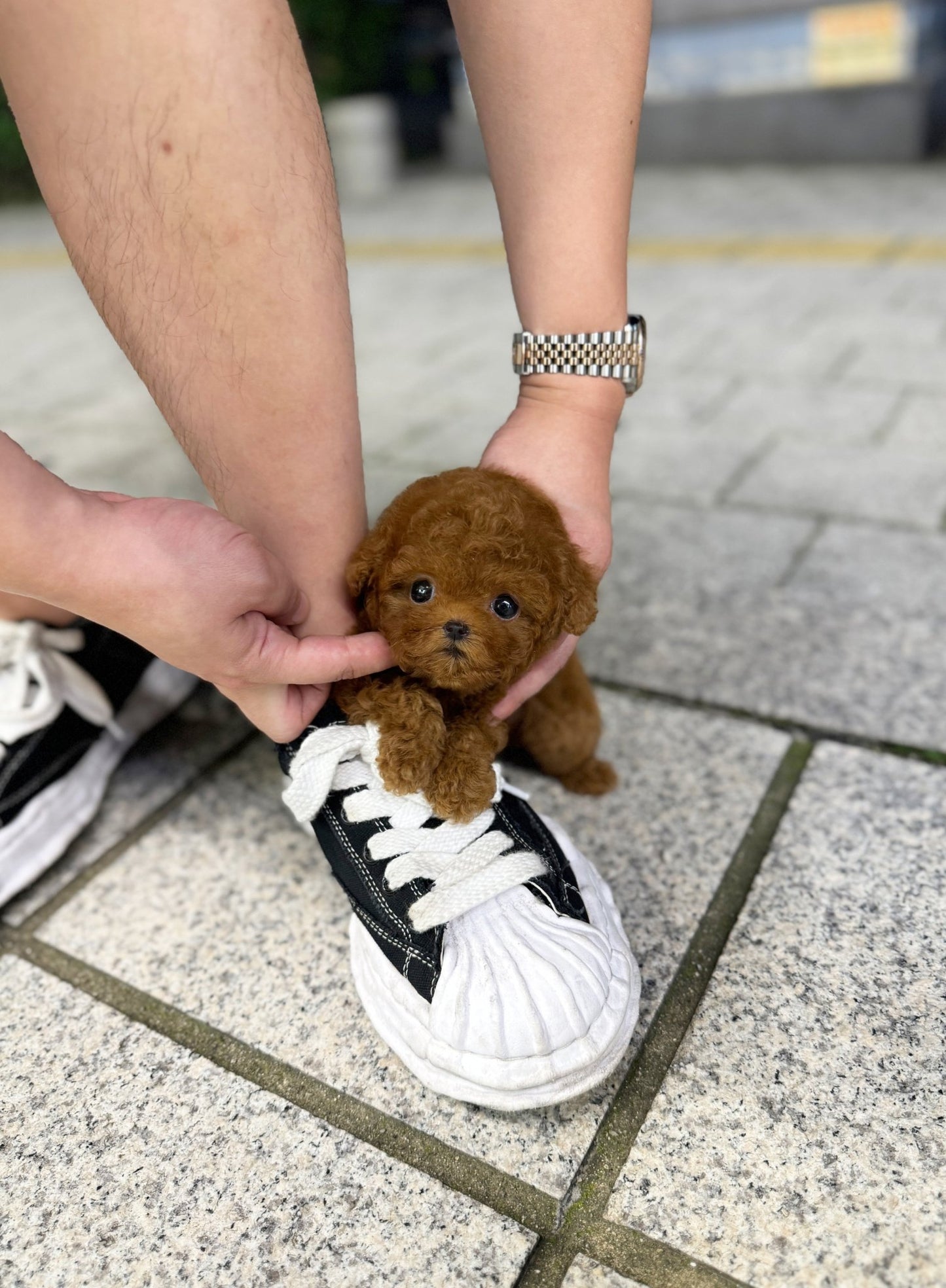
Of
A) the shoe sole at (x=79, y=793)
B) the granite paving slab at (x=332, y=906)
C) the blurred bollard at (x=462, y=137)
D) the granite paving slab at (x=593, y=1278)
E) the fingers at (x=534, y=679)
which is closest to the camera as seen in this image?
the granite paving slab at (x=593, y=1278)

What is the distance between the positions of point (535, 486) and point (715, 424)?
4.41ft

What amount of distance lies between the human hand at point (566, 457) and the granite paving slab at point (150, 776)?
0.49m

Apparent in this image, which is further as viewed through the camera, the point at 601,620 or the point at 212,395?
the point at 601,620

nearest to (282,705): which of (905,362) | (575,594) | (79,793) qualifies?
(575,594)

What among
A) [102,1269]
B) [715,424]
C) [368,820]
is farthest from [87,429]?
[102,1269]

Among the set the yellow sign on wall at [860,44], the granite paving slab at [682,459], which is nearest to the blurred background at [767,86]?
the yellow sign on wall at [860,44]

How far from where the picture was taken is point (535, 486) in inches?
39.2

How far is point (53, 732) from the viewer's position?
1162mm

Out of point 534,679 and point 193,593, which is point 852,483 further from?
point 193,593

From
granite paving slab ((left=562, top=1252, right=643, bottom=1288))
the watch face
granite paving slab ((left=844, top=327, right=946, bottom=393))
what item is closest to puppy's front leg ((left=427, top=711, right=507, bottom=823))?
granite paving slab ((left=562, top=1252, right=643, bottom=1288))

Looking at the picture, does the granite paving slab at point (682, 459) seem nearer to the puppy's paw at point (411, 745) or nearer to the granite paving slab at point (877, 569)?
the granite paving slab at point (877, 569)

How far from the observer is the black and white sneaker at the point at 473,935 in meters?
0.82

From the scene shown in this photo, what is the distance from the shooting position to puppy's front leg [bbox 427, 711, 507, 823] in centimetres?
92

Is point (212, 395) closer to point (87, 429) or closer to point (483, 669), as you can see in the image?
point (483, 669)
